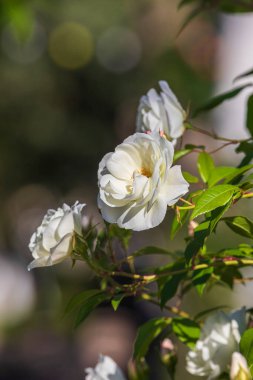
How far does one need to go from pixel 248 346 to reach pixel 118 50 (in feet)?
22.8

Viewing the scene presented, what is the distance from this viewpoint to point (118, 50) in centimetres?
759

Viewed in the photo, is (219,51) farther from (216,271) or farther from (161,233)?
(216,271)

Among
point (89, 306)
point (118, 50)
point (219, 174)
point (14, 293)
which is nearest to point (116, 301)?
point (89, 306)

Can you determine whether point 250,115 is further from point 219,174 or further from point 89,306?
point 89,306

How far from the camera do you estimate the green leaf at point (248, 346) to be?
0.81 m

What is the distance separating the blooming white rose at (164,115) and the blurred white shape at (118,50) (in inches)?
255

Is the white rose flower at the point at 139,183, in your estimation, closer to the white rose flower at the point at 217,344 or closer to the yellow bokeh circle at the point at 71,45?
the white rose flower at the point at 217,344

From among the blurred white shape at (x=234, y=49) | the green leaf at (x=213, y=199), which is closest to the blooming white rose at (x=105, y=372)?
the green leaf at (x=213, y=199)

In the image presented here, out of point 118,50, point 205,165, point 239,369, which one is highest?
point 118,50

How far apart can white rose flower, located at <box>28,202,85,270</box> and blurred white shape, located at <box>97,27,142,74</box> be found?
6619mm

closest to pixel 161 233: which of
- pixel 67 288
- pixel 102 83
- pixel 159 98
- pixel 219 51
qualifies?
pixel 67 288

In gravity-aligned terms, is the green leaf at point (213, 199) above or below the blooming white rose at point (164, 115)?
below

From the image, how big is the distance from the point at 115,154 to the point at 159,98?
19cm

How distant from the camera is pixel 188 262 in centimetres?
76
